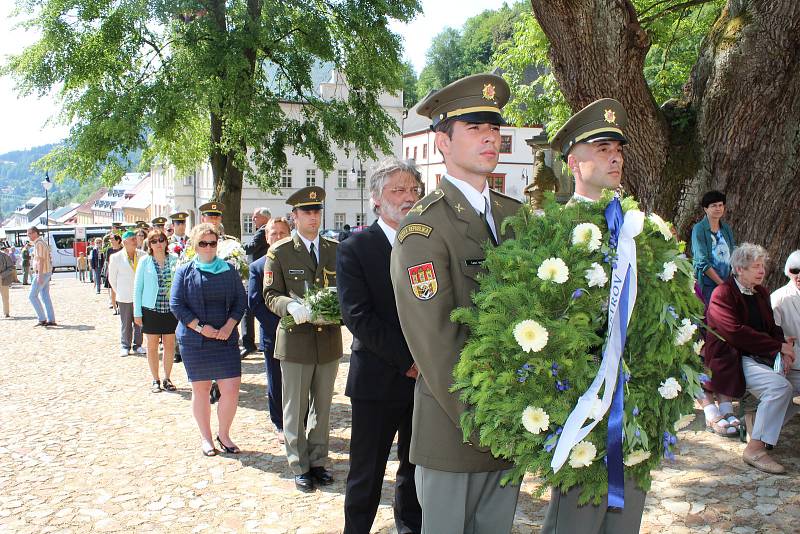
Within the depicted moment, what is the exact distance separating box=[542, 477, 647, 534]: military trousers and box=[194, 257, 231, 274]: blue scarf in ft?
14.1

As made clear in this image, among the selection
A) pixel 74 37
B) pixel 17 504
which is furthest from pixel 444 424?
pixel 74 37

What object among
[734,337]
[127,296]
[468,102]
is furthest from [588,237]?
[127,296]

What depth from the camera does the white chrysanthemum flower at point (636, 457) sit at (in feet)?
9.22

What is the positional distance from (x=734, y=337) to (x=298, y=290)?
146 inches

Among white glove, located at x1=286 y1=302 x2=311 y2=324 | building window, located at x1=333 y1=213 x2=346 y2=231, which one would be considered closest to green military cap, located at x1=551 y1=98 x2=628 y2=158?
white glove, located at x1=286 y1=302 x2=311 y2=324

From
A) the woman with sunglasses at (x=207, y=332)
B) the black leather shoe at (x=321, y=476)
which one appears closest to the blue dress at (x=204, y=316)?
the woman with sunglasses at (x=207, y=332)

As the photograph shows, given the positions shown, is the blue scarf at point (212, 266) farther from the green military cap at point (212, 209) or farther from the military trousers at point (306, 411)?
the green military cap at point (212, 209)

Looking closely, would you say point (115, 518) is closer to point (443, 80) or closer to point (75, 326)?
point (75, 326)

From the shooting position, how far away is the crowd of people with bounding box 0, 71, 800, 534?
295 cm

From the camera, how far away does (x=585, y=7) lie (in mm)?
7629

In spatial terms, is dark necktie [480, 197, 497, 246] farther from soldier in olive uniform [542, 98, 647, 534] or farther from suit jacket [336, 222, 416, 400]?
suit jacket [336, 222, 416, 400]

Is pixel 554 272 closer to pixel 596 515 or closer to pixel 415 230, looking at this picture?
pixel 415 230

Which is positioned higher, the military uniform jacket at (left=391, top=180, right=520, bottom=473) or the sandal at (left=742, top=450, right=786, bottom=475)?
the military uniform jacket at (left=391, top=180, right=520, bottom=473)

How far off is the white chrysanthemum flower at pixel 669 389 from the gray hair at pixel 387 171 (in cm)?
191
